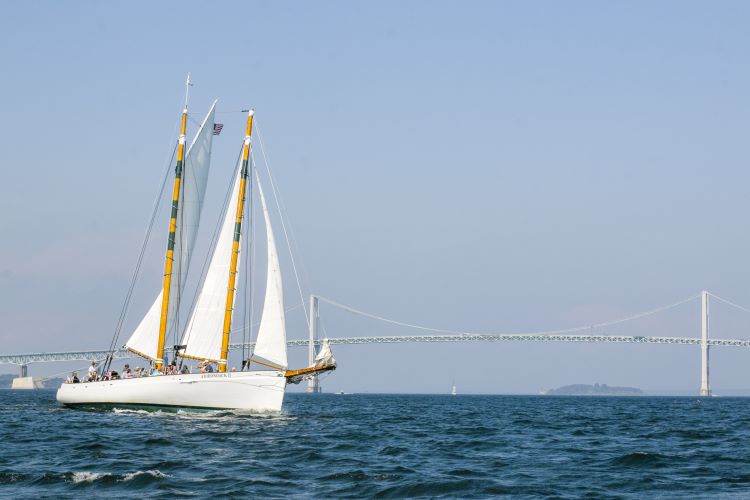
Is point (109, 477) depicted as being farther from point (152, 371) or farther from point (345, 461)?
point (152, 371)

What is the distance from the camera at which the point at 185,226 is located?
50.1m

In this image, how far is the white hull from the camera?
A: 43312 mm

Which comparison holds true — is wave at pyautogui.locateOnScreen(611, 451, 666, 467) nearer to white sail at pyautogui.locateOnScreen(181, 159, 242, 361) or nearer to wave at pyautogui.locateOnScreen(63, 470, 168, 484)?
wave at pyautogui.locateOnScreen(63, 470, 168, 484)

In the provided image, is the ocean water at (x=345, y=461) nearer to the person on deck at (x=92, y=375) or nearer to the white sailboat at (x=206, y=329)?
the white sailboat at (x=206, y=329)

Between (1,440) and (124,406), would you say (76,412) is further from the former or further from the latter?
(1,440)

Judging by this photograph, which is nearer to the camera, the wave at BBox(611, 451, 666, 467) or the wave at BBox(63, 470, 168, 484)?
the wave at BBox(63, 470, 168, 484)

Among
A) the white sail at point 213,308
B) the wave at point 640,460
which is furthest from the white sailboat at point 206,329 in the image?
the wave at point 640,460

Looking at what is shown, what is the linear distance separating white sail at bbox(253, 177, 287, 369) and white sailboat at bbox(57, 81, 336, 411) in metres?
0.04

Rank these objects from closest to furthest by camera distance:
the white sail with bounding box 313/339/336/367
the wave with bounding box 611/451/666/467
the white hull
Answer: the wave with bounding box 611/451/666/467
the white hull
the white sail with bounding box 313/339/336/367

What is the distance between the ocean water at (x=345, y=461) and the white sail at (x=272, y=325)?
3412mm

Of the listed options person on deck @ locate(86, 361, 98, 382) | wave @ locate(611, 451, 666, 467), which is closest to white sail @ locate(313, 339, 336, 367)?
person on deck @ locate(86, 361, 98, 382)

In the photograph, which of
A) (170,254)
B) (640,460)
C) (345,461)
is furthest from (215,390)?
(640,460)

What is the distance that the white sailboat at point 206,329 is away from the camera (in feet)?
143

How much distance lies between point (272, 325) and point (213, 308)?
152 inches
